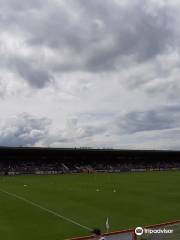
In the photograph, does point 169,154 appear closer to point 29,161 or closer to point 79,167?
point 79,167

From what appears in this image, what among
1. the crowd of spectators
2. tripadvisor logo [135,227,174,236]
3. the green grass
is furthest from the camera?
the crowd of spectators

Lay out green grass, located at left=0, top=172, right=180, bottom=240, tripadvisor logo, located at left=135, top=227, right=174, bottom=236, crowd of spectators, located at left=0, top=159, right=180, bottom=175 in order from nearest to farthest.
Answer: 1. tripadvisor logo, located at left=135, top=227, right=174, bottom=236
2. green grass, located at left=0, top=172, right=180, bottom=240
3. crowd of spectators, located at left=0, top=159, right=180, bottom=175

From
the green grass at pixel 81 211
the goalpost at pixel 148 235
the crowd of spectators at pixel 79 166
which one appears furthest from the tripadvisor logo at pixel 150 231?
the crowd of spectators at pixel 79 166

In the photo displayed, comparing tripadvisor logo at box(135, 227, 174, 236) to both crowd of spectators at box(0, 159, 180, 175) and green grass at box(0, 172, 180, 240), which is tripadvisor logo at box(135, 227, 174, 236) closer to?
green grass at box(0, 172, 180, 240)

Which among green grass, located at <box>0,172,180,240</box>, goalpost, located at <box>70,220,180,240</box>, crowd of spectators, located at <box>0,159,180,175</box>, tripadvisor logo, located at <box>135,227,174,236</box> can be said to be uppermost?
crowd of spectators, located at <box>0,159,180,175</box>

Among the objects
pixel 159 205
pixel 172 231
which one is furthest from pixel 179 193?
pixel 172 231

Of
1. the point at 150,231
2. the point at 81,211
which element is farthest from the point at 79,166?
the point at 150,231

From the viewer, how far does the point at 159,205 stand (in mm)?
37812

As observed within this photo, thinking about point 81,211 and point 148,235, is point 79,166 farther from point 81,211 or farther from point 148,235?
point 148,235

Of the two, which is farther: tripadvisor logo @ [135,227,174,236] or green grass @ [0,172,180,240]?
green grass @ [0,172,180,240]

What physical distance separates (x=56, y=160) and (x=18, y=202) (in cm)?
8779

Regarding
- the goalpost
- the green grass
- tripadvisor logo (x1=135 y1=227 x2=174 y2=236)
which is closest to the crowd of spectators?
the green grass

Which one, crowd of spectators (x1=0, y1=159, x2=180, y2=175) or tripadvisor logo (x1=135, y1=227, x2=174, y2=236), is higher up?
crowd of spectators (x1=0, y1=159, x2=180, y2=175)

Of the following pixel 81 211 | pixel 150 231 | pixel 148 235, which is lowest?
pixel 81 211
